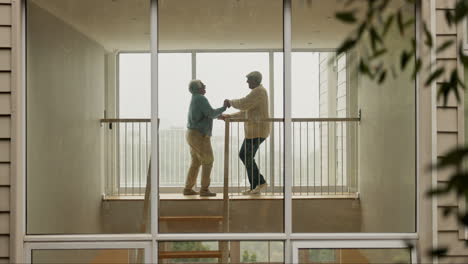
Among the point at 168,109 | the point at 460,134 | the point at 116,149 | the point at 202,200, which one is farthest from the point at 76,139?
the point at 460,134

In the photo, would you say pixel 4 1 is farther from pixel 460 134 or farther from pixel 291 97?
pixel 460 134

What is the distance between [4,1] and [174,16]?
1032mm

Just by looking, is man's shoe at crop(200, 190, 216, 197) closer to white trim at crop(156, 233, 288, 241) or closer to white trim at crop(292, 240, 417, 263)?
white trim at crop(156, 233, 288, 241)

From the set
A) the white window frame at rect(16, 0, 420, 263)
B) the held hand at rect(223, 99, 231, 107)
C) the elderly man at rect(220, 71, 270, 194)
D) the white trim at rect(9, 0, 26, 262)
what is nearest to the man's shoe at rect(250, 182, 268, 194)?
the elderly man at rect(220, 71, 270, 194)

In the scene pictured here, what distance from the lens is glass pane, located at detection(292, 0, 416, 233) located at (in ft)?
12.1

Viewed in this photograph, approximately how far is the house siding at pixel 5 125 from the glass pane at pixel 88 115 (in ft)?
0.43

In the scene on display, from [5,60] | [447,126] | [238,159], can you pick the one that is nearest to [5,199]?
[5,60]

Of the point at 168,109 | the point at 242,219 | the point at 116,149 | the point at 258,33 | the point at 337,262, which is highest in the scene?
the point at 258,33

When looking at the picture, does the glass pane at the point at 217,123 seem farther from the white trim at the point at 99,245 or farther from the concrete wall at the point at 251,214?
the white trim at the point at 99,245

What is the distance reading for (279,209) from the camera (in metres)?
3.71

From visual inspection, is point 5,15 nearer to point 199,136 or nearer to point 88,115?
point 88,115

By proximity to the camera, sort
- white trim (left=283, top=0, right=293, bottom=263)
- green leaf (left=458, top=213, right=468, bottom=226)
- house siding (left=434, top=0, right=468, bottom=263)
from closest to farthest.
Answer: green leaf (left=458, top=213, right=468, bottom=226)
house siding (left=434, top=0, right=468, bottom=263)
white trim (left=283, top=0, right=293, bottom=263)

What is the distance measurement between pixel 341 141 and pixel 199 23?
1.15 m

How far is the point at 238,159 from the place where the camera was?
3717 millimetres
